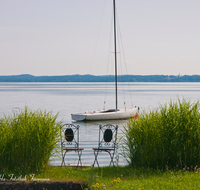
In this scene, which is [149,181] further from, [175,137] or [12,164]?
[12,164]

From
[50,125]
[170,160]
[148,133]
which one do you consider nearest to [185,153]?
[170,160]

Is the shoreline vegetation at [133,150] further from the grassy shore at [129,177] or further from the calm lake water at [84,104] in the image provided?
the calm lake water at [84,104]

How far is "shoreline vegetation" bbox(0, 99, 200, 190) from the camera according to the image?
22.5ft

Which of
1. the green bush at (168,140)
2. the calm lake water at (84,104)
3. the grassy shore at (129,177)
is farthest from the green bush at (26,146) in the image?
the green bush at (168,140)

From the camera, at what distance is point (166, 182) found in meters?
6.22

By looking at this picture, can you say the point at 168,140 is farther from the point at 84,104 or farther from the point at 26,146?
the point at 84,104

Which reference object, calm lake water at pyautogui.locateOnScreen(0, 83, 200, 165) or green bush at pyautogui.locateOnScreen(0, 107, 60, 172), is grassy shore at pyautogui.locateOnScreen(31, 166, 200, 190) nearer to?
green bush at pyautogui.locateOnScreen(0, 107, 60, 172)

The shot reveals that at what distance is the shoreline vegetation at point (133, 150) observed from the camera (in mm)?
6855

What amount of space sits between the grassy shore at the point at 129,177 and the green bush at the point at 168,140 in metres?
0.34

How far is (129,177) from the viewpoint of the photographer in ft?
22.3

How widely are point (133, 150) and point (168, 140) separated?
1011 millimetres

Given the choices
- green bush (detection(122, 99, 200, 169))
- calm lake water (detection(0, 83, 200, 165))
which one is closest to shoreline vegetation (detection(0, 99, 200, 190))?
green bush (detection(122, 99, 200, 169))

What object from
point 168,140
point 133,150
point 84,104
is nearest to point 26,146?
point 133,150

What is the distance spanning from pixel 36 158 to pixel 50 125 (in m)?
0.93
